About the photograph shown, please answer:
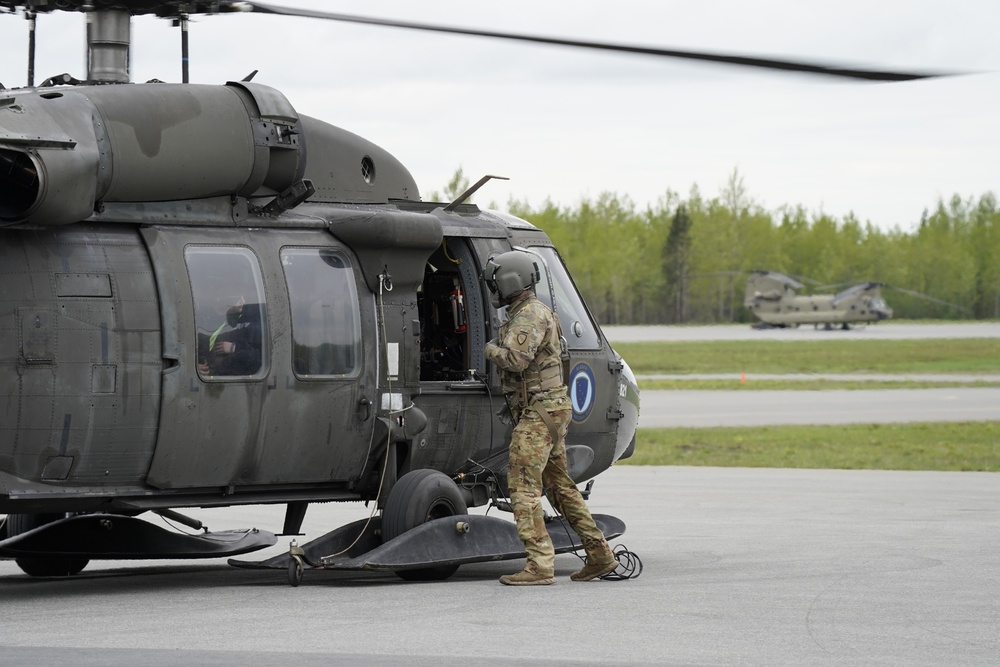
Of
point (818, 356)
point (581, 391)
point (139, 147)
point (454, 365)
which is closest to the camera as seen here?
point (139, 147)

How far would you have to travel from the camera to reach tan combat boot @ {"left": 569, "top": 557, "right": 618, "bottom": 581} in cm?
962

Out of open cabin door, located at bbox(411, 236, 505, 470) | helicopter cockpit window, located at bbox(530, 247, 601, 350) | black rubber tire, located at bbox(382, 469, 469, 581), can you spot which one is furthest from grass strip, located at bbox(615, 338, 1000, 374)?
black rubber tire, located at bbox(382, 469, 469, 581)

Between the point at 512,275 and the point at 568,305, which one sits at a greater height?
the point at 512,275

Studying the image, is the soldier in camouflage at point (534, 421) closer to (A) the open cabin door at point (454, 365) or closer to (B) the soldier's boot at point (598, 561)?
(B) the soldier's boot at point (598, 561)

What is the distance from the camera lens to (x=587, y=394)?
37.9ft

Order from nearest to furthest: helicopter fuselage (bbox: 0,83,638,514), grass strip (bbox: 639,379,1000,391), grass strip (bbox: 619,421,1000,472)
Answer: helicopter fuselage (bbox: 0,83,638,514) → grass strip (bbox: 619,421,1000,472) → grass strip (bbox: 639,379,1000,391)

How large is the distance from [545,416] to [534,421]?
0.08m

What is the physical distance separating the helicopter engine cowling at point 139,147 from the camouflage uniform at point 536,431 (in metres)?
1.80

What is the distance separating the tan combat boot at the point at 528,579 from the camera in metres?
9.32

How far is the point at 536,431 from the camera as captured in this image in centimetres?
952

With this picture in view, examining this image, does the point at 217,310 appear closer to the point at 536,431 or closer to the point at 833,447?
the point at 536,431

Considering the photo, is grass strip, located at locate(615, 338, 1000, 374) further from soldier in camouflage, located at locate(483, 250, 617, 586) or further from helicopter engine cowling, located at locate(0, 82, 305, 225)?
helicopter engine cowling, located at locate(0, 82, 305, 225)

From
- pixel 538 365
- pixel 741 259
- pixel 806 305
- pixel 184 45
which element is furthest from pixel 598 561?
pixel 741 259

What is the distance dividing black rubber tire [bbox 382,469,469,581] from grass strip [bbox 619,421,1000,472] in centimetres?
1096
